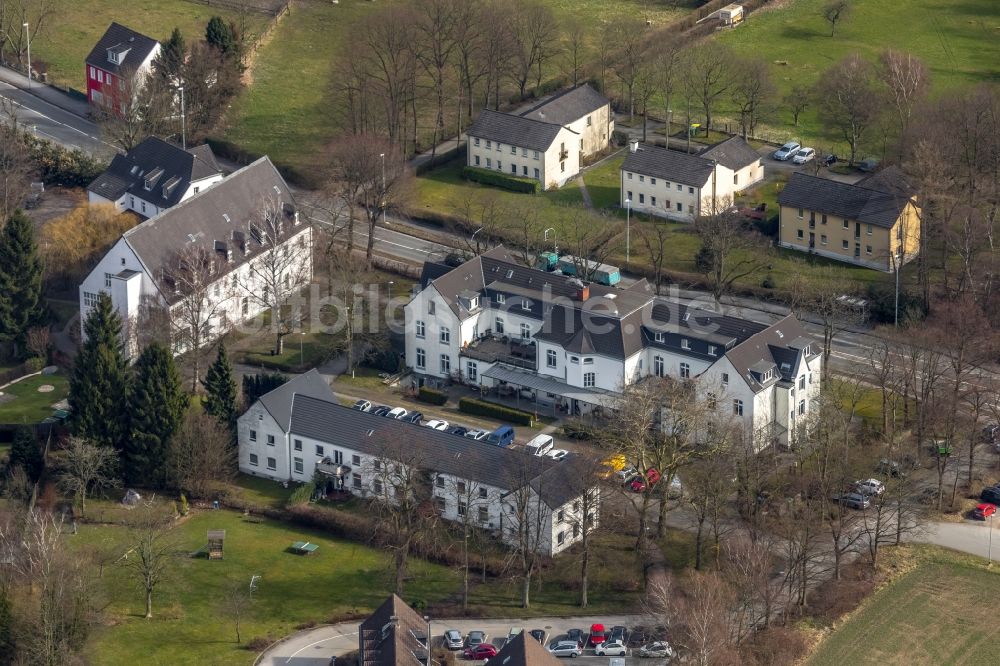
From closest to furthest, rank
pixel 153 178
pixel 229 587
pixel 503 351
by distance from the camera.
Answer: pixel 229 587 < pixel 503 351 < pixel 153 178

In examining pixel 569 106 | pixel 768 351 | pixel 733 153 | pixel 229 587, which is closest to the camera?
pixel 229 587

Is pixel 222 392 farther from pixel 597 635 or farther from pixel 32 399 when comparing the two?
pixel 597 635

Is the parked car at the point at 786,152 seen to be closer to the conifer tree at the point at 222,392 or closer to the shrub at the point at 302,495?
the conifer tree at the point at 222,392

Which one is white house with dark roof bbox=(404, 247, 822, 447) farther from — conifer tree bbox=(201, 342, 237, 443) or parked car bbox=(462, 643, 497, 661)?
parked car bbox=(462, 643, 497, 661)

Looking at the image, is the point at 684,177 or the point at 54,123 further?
the point at 54,123

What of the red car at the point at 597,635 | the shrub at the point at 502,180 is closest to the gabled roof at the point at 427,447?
the red car at the point at 597,635

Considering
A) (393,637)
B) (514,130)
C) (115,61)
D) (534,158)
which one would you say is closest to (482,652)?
(393,637)

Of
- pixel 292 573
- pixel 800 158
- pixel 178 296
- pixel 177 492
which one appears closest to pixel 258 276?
pixel 178 296
